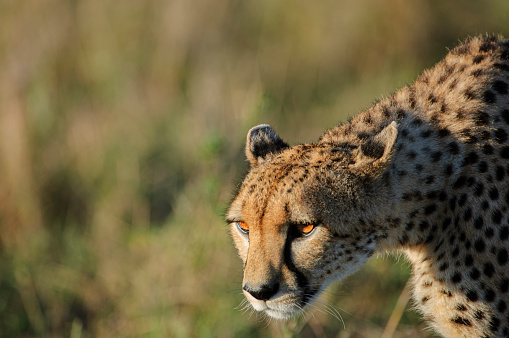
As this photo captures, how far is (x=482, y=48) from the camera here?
10.8 ft

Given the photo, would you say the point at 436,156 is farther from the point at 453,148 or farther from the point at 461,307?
the point at 461,307

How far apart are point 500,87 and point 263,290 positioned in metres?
1.44

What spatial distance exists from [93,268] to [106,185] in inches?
31.6

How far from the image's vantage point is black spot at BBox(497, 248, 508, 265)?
2.79 meters

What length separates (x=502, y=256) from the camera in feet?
9.16

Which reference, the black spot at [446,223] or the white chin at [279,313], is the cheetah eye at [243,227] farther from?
the black spot at [446,223]

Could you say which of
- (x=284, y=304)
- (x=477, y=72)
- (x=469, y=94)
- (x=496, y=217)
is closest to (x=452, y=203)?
(x=496, y=217)

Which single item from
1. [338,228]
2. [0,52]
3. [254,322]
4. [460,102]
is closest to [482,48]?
[460,102]

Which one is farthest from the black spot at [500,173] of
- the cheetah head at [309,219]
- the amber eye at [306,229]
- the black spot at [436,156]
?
the amber eye at [306,229]

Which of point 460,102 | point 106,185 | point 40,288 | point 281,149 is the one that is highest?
point 460,102

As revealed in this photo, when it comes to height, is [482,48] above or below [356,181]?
above

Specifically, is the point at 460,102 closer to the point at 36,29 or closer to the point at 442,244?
the point at 442,244

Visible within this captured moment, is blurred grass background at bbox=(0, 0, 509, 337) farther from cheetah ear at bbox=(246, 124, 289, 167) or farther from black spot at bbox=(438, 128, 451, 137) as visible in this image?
black spot at bbox=(438, 128, 451, 137)

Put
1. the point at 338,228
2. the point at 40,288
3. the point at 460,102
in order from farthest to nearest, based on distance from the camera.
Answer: the point at 40,288, the point at 460,102, the point at 338,228
